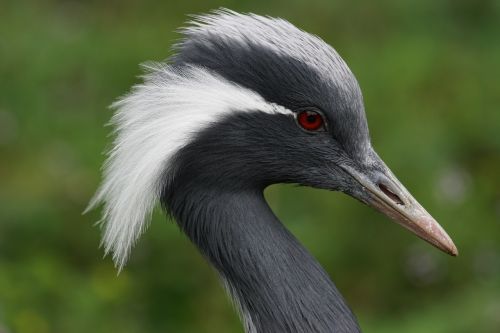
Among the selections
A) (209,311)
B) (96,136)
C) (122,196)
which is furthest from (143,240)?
(122,196)

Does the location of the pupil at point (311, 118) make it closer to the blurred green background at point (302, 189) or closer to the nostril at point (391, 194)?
the nostril at point (391, 194)

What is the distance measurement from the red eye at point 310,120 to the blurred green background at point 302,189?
2.84 m

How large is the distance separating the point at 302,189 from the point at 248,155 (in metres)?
3.70

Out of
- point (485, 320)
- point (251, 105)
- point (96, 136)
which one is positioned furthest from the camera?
point (96, 136)

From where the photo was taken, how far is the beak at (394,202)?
445cm

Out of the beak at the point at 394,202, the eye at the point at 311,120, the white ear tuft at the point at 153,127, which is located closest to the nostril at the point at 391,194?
the beak at the point at 394,202

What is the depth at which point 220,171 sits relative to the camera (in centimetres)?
435

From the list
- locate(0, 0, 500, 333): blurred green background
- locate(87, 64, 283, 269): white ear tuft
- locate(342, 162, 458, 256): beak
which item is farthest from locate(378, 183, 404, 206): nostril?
locate(0, 0, 500, 333): blurred green background

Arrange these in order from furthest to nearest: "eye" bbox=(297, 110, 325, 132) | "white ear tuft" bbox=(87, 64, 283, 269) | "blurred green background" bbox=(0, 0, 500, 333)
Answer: "blurred green background" bbox=(0, 0, 500, 333) → "eye" bbox=(297, 110, 325, 132) → "white ear tuft" bbox=(87, 64, 283, 269)

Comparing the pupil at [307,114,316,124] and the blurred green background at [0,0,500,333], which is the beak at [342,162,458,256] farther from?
the blurred green background at [0,0,500,333]

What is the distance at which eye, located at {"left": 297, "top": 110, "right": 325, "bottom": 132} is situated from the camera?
4.36 metres

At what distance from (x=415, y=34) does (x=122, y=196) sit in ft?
20.0

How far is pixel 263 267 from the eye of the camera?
14.3ft

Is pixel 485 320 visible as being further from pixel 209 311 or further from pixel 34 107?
pixel 34 107
